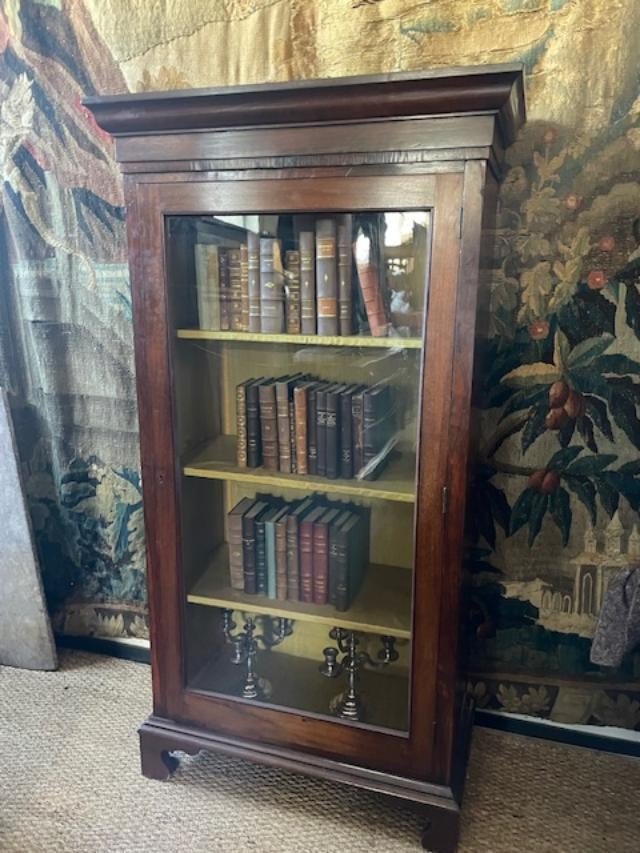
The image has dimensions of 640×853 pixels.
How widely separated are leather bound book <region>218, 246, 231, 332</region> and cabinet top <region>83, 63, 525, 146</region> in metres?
0.26

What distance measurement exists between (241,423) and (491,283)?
0.65 meters

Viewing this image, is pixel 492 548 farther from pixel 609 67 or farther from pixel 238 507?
pixel 609 67

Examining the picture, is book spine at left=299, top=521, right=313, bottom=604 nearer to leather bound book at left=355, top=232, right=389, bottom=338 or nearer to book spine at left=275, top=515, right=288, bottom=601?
book spine at left=275, top=515, right=288, bottom=601

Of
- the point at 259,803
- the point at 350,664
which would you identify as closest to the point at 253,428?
the point at 350,664

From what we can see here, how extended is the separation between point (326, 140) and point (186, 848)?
1480 mm

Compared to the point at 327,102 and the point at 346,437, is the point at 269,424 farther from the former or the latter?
the point at 327,102

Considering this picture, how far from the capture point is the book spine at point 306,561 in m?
1.48

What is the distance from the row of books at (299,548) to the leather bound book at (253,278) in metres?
0.41

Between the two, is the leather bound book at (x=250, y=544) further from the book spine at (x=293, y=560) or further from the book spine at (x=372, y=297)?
the book spine at (x=372, y=297)

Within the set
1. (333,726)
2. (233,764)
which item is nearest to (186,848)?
(233,764)

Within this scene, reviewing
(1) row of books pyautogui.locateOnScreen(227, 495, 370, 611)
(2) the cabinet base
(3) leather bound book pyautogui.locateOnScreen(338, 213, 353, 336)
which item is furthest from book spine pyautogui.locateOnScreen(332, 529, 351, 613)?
(3) leather bound book pyautogui.locateOnScreen(338, 213, 353, 336)

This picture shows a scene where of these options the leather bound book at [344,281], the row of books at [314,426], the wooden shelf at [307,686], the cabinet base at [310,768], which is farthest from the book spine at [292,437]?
the cabinet base at [310,768]

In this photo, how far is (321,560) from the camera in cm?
148

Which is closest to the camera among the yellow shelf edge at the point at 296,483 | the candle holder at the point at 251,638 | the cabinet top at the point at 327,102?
the cabinet top at the point at 327,102
